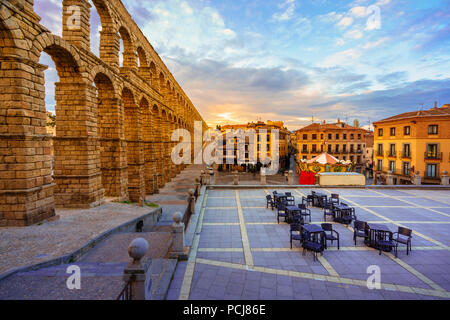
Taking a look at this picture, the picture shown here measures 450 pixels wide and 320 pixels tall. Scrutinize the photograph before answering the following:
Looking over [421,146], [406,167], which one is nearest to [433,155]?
[421,146]

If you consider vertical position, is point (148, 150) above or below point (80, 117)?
below

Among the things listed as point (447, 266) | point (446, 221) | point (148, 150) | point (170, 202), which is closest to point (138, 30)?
point (148, 150)

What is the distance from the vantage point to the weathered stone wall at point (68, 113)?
716 centimetres

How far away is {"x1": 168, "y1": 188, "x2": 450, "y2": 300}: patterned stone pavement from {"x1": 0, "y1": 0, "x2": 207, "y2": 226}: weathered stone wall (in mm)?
6154

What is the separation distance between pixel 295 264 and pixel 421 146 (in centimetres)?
3303

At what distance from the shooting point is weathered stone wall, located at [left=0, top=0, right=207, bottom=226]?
282 inches

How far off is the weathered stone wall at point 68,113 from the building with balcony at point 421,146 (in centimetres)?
3150

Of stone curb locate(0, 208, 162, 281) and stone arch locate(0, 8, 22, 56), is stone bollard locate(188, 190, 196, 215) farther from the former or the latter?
stone arch locate(0, 8, 22, 56)

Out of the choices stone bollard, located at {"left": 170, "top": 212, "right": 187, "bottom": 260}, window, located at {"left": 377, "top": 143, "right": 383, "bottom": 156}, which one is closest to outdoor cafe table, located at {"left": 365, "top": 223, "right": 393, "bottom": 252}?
stone bollard, located at {"left": 170, "top": 212, "right": 187, "bottom": 260}

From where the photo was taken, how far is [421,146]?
28641 millimetres

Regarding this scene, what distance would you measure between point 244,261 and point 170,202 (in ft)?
39.1

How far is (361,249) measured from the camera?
7.65 meters

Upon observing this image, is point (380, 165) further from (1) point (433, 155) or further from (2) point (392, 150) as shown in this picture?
Answer: (1) point (433, 155)
